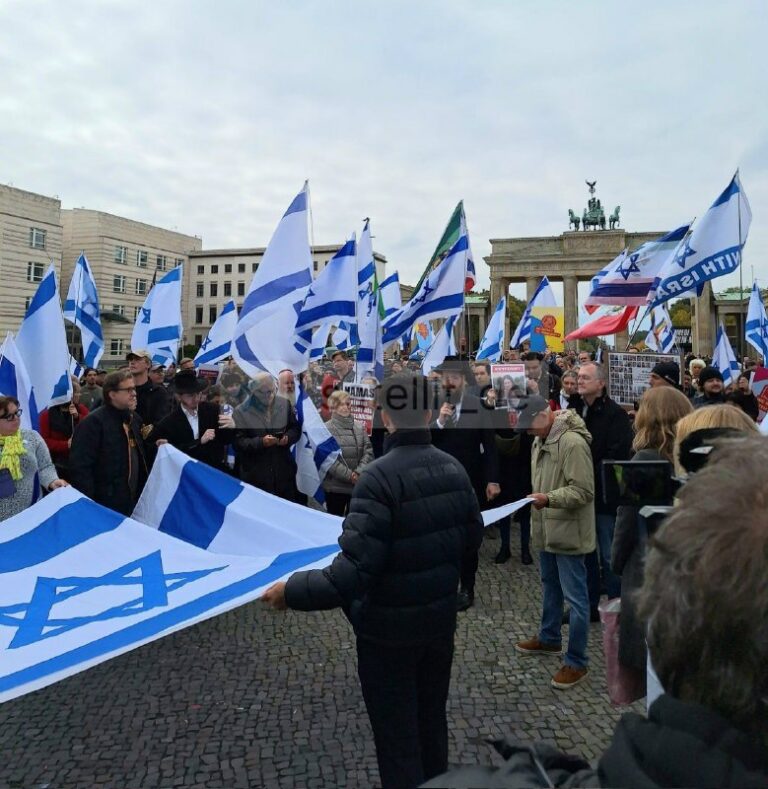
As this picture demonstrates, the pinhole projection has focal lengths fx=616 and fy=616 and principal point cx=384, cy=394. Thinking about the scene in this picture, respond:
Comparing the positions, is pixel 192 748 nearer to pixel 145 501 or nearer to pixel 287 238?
pixel 145 501

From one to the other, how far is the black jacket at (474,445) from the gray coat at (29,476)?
11.3ft

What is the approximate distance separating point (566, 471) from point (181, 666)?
3027 millimetres

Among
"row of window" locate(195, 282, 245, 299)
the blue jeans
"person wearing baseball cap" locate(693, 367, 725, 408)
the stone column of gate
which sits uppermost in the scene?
"row of window" locate(195, 282, 245, 299)

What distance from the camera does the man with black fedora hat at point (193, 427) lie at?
20.6ft

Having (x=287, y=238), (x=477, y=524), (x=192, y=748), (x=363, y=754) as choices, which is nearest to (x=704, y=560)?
(x=477, y=524)

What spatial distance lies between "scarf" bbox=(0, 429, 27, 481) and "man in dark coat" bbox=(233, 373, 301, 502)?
1949 mm

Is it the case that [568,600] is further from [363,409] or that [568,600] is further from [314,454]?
[363,409]

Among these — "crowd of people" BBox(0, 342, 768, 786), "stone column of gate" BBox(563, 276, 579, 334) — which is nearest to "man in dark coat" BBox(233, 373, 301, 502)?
"crowd of people" BBox(0, 342, 768, 786)

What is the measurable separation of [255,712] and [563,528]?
2.28m

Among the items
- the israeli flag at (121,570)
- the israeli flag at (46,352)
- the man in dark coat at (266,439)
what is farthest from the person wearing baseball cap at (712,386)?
the israeli flag at (46,352)

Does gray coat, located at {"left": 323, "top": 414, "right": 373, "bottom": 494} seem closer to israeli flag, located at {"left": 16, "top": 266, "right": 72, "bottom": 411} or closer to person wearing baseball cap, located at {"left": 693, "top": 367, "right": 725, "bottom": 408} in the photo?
israeli flag, located at {"left": 16, "top": 266, "right": 72, "bottom": 411}

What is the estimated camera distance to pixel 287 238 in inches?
282

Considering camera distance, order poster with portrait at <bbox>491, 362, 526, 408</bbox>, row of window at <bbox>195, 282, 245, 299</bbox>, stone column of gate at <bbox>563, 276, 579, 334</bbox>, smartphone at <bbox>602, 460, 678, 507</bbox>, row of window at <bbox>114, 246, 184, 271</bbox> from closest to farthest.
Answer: smartphone at <bbox>602, 460, 678, 507</bbox>
poster with portrait at <bbox>491, 362, 526, 408</bbox>
stone column of gate at <bbox>563, 276, 579, 334</bbox>
row of window at <bbox>114, 246, 184, 271</bbox>
row of window at <bbox>195, 282, 245, 299</bbox>

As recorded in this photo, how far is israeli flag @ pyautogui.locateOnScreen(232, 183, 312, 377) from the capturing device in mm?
6664
